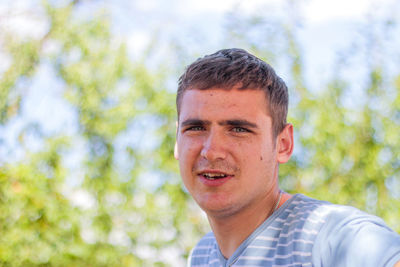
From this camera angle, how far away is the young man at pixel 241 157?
2086 mm

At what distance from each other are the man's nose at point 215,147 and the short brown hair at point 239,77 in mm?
187

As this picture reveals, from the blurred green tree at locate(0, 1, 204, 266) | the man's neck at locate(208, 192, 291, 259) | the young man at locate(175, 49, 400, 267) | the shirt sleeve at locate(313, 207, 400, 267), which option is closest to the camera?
the shirt sleeve at locate(313, 207, 400, 267)

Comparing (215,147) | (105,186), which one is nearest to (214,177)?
(215,147)

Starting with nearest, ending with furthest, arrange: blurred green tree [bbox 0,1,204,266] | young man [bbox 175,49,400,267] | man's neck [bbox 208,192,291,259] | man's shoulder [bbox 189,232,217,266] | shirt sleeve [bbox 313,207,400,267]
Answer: shirt sleeve [bbox 313,207,400,267] < young man [bbox 175,49,400,267] < man's neck [bbox 208,192,291,259] < man's shoulder [bbox 189,232,217,266] < blurred green tree [bbox 0,1,204,266]

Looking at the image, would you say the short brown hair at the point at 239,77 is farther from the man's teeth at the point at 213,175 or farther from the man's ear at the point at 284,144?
the man's teeth at the point at 213,175

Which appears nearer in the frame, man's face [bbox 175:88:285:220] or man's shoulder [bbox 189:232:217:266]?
man's face [bbox 175:88:285:220]

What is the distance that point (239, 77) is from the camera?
84.0 inches

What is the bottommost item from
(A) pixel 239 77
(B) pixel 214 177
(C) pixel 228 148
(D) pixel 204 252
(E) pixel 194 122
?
(D) pixel 204 252

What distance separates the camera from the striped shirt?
66.0 inches

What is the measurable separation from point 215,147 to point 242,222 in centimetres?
33

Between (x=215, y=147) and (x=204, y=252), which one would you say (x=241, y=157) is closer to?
(x=215, y=147)

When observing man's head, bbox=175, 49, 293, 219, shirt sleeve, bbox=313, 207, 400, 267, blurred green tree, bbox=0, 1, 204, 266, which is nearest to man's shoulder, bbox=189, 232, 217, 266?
man's head, bbox=175, 49, 293, 219

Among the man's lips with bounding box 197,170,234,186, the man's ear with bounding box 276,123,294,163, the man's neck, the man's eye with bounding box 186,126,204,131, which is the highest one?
the man's eye with bounding box 186,126,204,131

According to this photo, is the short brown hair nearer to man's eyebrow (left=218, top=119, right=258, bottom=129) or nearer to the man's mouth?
man's eyebrow (left=218, top=119, right=258, bottom=129)
